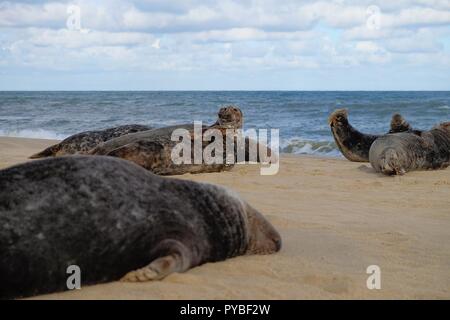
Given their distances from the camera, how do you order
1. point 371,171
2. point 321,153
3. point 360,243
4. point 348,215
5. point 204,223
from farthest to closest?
point 321,153 < point 371,171 < point 348,215 < point 360,243 < point 204,223

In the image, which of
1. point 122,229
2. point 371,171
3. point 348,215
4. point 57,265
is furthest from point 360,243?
point 371,171

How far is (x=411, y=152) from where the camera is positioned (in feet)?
34.5

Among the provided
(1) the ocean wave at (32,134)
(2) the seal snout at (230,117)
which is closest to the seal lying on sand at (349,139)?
(2) the seal snout at (230,117)

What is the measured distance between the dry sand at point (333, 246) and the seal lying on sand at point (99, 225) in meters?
0.12

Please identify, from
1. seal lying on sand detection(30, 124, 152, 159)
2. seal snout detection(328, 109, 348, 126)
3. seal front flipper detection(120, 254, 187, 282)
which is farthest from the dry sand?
seal snout detection(328, 109, 348, 126)

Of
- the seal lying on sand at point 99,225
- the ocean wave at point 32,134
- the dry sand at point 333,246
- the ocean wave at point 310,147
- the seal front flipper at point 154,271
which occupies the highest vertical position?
the seal lying on sand at point 99,225

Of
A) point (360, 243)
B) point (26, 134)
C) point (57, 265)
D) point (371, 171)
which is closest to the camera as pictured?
point (57, 265)

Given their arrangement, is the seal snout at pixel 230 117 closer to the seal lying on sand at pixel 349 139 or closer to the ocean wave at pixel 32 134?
the seal lying on sand at pixel 349 139

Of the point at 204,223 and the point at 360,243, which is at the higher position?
the point at 204,223

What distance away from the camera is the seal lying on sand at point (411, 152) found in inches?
390

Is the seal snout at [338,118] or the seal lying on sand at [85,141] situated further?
the seal snout at [338,118]

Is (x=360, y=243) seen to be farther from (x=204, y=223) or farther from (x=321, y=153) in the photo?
(x=321, y=153)
